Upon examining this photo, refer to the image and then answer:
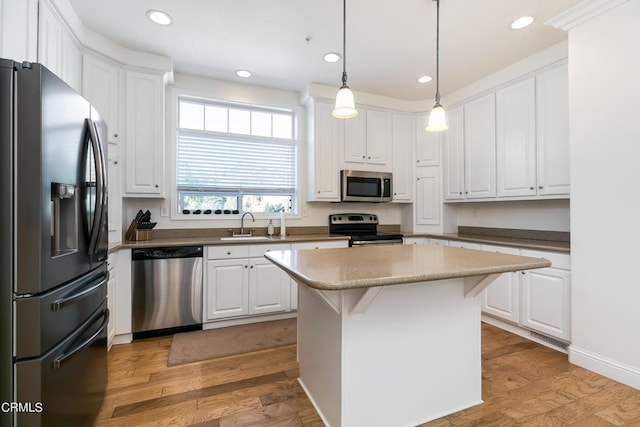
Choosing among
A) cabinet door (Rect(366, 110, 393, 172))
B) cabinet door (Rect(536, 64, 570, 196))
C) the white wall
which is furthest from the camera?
cabinet door (Rect(366, 110, 393, 172))

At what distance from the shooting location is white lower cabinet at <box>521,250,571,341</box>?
2.45 metres

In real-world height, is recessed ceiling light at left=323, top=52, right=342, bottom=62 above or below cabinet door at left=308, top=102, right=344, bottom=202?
above

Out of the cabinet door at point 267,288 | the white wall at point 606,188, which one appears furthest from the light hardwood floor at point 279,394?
Answer: the cabinet door at point 267,288

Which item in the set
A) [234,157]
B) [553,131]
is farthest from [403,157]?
[234,157]

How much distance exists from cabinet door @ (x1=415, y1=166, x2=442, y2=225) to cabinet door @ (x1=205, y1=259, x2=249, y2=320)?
2.54m

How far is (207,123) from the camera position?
3.58 m

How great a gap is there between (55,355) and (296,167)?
3105 mm

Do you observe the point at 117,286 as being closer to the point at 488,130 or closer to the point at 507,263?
the point at 507,263

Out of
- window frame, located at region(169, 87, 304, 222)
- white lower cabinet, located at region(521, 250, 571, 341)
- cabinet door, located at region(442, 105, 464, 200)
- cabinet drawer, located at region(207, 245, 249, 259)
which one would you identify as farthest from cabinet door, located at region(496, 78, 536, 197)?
cabinet drawer, located at region(207, 245, 249, 259)

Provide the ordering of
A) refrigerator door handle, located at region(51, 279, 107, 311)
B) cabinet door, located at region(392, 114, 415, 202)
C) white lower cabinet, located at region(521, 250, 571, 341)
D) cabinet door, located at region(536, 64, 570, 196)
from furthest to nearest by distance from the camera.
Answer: cabinet door, located at region(392, 114, 415, 202) → cabinet door, located at region(536, 64, 570, 196) → white lower cabinet, located at region(521, 250, 571, 341) → refrigerator door handle, located at region(51, 279, 107, 311)

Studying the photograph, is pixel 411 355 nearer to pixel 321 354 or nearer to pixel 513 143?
pixel 321 354

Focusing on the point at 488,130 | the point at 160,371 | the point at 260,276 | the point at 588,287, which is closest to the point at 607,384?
the point at 588,287

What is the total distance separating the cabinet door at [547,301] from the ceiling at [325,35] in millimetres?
2142

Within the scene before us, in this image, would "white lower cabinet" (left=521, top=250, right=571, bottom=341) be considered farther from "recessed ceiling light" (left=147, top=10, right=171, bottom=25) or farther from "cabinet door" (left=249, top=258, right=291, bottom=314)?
"recessed ceiling light" (left=147, top=10, right=171, bottom=25)
